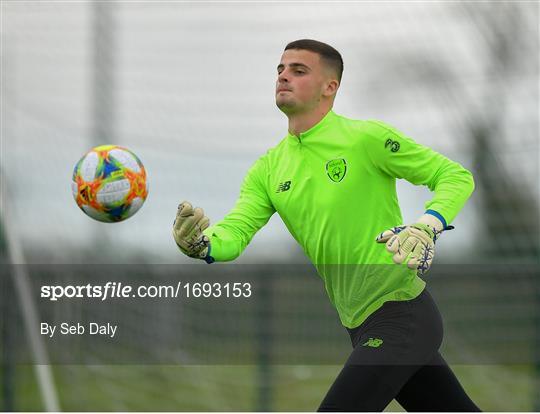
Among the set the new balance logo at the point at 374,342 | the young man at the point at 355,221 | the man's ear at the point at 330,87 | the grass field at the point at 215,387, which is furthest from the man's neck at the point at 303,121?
the grass field at the point at 215,387

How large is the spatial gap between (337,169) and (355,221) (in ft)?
1.01

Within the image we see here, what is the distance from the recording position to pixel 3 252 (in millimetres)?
10695

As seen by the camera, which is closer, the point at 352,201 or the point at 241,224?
the point at 352,201

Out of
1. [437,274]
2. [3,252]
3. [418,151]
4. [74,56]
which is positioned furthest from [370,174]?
[74,56]

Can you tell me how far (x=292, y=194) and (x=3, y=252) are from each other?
5922 millimetres

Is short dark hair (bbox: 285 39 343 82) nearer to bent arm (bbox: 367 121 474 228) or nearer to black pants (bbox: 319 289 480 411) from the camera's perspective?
bent arm (bbox: 367 121 474 228)

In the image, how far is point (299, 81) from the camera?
5680 mm

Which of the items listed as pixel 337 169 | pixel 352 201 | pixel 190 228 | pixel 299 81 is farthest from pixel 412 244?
pixel 299 81

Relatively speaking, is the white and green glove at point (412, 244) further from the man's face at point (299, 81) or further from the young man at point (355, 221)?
the man's face at point (299, 81)

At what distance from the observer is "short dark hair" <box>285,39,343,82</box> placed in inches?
227

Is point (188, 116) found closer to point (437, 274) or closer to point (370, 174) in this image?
point (437, 274)

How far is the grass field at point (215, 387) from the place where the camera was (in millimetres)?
10562

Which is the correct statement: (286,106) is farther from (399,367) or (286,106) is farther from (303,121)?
(399,367)

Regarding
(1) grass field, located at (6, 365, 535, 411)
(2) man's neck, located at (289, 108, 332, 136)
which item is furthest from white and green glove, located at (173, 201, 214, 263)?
(1) grass field, located at (6, 365, 535, 411)
